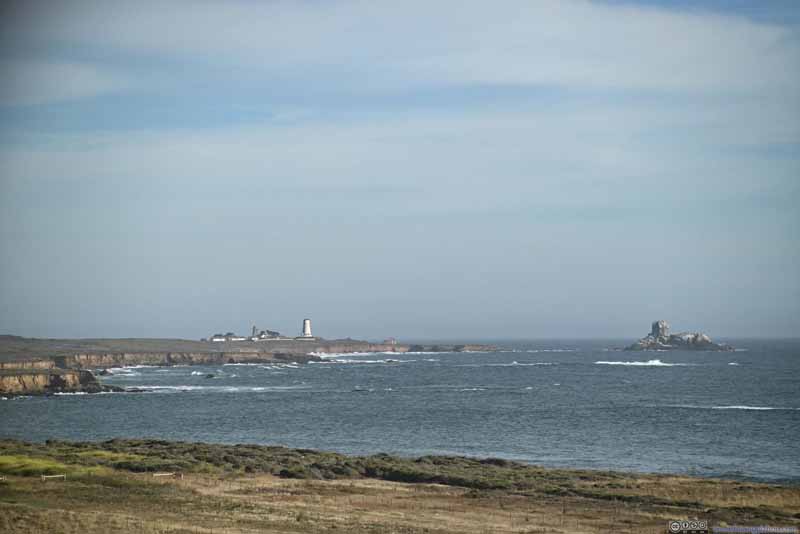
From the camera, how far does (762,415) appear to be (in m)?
76.6

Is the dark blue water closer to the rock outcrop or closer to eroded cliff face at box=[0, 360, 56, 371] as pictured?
the rock outcrop

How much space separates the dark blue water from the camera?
184 ft

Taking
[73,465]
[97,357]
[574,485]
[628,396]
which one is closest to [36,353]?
[97,357]

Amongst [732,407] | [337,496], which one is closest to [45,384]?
[732,407]

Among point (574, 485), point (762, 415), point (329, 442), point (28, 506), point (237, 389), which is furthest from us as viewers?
point (237, 389)

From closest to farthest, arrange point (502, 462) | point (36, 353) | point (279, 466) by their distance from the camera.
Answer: point (279, 466)
point (502, 462)
point (36, 353)

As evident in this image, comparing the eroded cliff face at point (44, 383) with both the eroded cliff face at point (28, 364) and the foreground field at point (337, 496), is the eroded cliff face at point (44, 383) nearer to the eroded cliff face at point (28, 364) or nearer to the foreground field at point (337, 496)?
the eroded cliff face at point (28, 364)

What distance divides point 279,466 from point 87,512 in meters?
13.9

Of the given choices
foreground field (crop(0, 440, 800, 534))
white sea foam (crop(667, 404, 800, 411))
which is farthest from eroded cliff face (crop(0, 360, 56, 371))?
foreground field (crop(0, 440, 800, 534))

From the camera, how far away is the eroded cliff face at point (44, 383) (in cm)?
10681

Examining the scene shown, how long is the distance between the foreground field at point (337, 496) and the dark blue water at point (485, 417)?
9485 mm

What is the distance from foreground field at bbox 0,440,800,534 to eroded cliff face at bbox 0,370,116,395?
202 feet

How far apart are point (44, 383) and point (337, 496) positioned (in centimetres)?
8442

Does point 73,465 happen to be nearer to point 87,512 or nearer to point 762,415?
point 87,512
